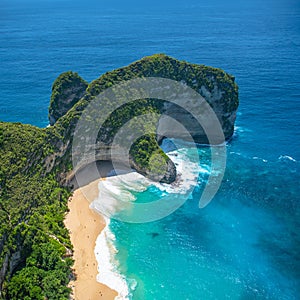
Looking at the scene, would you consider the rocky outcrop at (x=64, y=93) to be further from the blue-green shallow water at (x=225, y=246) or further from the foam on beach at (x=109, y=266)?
the foam on beach at (x=109, y=266)

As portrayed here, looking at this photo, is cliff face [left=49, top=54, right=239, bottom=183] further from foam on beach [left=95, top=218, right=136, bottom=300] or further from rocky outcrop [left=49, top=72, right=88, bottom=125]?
foam on beach [left=95, top=218, right=136, bottom=300]

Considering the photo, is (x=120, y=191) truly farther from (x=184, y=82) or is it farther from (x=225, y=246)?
(x=184, y=82)

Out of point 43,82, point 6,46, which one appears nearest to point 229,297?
point 43,82

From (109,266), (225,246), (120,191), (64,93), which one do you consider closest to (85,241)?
(109,266)

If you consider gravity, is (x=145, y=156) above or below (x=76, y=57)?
below

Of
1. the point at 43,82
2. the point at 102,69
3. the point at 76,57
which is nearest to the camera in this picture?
the point at 43,82

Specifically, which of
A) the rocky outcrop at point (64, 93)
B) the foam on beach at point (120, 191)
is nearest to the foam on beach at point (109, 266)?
the foam on beach at point (120, 191)

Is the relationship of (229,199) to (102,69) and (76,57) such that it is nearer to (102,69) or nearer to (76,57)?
(102,69)

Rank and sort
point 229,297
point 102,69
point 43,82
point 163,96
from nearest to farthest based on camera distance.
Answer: point 229,297 → point 163,96 → point 43,82 → point 102,69
